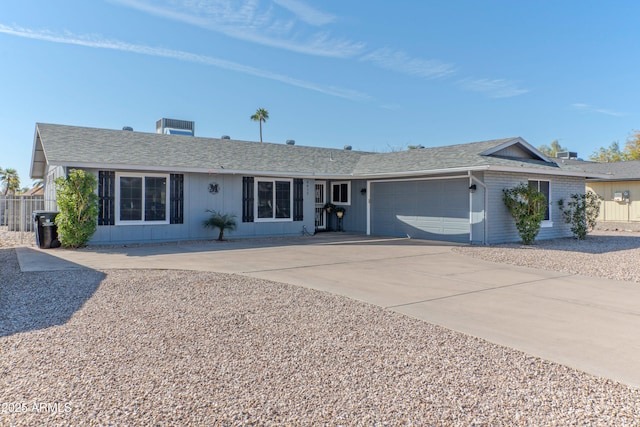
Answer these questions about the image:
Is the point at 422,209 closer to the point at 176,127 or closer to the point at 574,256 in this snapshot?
the point at 574,256

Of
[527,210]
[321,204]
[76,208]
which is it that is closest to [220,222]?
[76,208]

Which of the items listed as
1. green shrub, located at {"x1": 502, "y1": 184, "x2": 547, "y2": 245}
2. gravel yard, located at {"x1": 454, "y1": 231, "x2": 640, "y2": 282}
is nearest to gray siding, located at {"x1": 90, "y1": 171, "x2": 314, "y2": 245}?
gravel yard, located at {"x1": 454, "y1": 231, "x2": 640, "y2": 282}

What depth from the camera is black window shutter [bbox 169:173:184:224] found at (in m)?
13.0

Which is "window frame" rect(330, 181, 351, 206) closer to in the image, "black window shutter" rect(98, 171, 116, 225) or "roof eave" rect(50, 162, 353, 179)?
"roof eave" rect(50, 162, 353, 179)

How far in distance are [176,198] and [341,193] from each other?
724 cm

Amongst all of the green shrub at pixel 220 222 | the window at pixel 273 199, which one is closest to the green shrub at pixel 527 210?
the window at pixel 273 199

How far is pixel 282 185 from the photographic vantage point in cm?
1523

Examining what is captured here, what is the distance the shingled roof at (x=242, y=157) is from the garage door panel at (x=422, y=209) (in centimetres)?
76

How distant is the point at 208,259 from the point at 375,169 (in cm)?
861

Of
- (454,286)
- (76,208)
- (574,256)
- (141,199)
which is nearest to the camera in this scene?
(454,286)

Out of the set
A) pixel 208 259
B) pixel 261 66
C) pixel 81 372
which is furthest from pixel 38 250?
pixel 261 66

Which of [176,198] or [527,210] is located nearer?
[527,210]

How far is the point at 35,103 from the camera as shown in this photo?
1762 cm

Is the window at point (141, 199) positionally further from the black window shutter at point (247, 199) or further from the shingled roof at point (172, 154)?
the black window shutter at point (247, 199)
